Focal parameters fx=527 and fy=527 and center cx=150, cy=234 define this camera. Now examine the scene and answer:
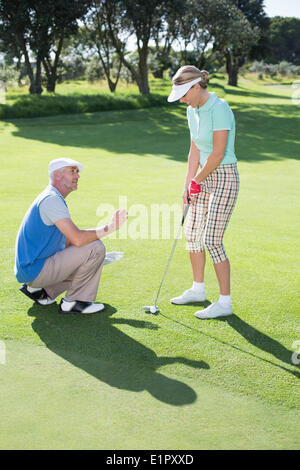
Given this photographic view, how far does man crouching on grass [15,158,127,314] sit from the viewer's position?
173 inches

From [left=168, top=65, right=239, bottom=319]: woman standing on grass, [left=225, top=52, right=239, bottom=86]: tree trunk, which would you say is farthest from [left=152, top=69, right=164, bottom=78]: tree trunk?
[left=168, top=65, right=239, bottom=319]: woman standing on grass

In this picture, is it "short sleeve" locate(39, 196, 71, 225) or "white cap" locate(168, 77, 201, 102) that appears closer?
"white cap" locate(168, 77, 201, 102)

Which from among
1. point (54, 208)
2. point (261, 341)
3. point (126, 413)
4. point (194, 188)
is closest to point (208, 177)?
point (194, 188)

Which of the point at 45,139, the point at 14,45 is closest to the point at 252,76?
the point at 14,45

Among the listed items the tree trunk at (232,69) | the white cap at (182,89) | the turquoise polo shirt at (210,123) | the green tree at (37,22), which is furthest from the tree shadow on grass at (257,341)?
the tree trunk at (232,69)

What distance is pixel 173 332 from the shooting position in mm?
4324

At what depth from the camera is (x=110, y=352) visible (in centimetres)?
394

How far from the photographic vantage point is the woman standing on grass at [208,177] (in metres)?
4.25

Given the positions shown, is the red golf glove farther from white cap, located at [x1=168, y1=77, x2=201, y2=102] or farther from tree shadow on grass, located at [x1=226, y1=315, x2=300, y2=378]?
tree shadow on grass, located at [x1=226, y1=315, x2=300, y2=378]

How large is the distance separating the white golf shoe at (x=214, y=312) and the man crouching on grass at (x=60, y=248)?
0.91 m

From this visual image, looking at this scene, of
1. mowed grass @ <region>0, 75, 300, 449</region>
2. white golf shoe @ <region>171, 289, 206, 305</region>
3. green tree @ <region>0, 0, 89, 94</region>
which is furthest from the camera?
green tree @ <region>0, 0, 89, 94</region>

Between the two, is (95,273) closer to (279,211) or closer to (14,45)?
(279,211)

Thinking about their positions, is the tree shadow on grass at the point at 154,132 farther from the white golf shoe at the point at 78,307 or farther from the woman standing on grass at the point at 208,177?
the white golf shoe at the point at 78,307
